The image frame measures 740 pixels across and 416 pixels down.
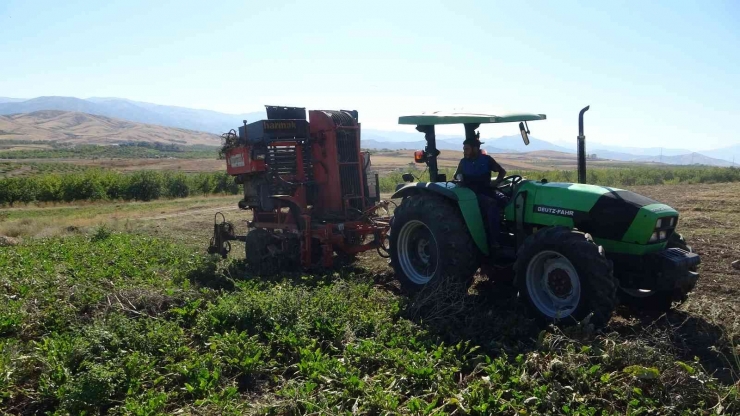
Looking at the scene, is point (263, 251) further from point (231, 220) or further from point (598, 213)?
point (231, 220)

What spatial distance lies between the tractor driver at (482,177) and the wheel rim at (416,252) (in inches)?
31.4

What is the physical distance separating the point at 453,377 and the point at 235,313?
2442mm

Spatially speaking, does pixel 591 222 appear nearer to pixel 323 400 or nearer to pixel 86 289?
pixel 323 400

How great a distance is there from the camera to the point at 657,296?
561 centimetres

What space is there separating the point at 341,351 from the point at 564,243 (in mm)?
2252

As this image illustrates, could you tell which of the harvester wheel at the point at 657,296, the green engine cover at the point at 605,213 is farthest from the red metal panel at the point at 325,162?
the harvester wheel at the point at 657,296

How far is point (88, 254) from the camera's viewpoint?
31.3ft

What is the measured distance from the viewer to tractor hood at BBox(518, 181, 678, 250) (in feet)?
17.4

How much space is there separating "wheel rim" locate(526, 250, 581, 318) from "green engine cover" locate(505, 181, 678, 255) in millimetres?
499

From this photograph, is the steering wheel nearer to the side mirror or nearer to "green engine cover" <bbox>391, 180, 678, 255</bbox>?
"green engine cover" <bbox>391, 180, 678, 255</bbox>

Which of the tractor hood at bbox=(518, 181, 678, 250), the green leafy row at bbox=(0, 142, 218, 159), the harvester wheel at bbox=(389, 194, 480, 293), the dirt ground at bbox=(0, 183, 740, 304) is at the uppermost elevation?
the green leafy row at bbox=(0, 142, 218, 159)

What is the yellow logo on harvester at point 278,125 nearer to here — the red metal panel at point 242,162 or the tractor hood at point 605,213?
the red metal panel at point 242,162

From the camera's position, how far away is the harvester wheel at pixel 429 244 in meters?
6.29

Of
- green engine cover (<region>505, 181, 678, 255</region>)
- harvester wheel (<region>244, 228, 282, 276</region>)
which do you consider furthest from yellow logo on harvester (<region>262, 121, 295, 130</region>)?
green engine cover (<region>505, 181, 678, 255</region>)
